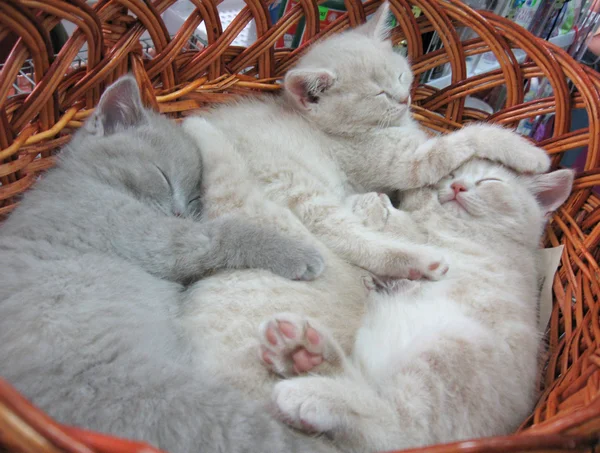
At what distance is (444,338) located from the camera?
1070 mm

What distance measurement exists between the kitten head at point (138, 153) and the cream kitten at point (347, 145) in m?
0.09

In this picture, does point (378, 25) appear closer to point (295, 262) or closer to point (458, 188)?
point (458, 188)

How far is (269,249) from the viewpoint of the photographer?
4.03 feet

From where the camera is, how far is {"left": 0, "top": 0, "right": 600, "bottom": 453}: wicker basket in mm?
1037

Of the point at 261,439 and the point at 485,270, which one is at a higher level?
the point at 485,270

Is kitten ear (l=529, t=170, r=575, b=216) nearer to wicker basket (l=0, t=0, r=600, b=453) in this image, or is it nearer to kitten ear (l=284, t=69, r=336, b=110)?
wicker basket (l=0, t=0, r=600, b=453)

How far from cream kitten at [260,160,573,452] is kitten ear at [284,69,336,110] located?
0.41 metres

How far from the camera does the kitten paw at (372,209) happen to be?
56.1 inches

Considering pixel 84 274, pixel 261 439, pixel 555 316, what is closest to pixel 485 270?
pixel 555 316

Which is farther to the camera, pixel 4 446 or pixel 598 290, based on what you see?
pixel 598 290

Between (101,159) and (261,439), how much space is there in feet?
2.70

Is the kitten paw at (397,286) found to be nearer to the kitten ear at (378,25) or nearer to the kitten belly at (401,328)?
the kitten belly at (401,328)

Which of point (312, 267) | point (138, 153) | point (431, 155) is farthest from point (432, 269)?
point (138, 153)

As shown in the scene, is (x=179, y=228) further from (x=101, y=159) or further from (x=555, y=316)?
(x=555, y=316)
